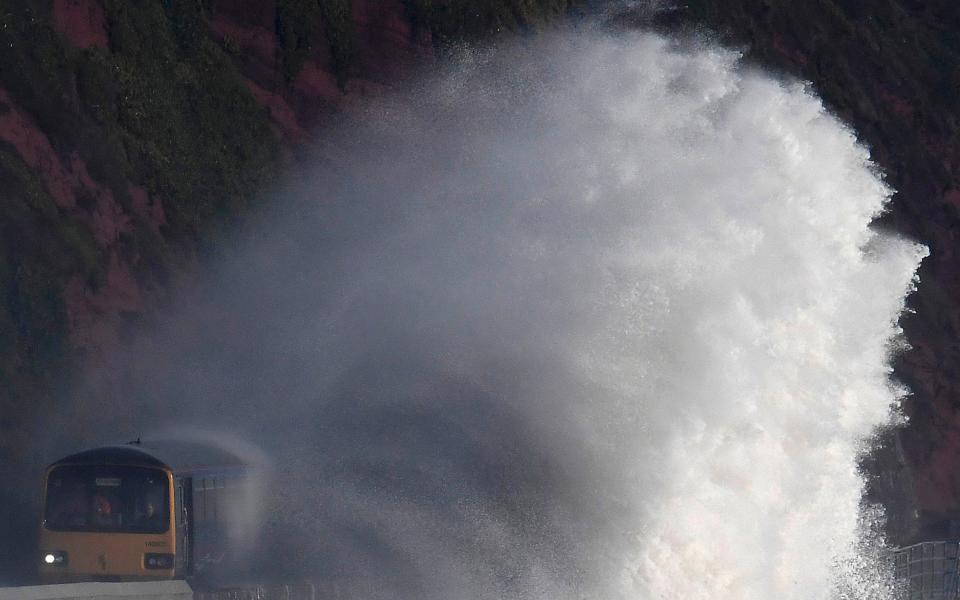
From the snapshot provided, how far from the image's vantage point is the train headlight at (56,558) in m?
18.3

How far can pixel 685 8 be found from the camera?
45.2 metres

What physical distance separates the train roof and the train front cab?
14 mm

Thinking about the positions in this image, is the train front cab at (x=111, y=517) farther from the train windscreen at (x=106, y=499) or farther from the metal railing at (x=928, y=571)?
the metal railing at (x=928, y=571)

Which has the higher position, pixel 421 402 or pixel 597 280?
pixel 597 280

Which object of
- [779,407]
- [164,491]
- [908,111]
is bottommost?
[164,491]

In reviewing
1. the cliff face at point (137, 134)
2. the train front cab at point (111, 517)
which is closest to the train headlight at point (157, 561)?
the train front cab at point (111, 517)

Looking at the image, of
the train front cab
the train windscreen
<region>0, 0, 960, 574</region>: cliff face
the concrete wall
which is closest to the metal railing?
<region>0, 0, 960, 574</region>: cliff face

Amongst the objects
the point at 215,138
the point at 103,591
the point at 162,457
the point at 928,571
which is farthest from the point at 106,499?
the point at 215,138

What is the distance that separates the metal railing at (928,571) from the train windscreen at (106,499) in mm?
15003

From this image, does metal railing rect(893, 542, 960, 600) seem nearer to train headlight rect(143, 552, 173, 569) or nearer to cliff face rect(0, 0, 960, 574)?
cliff face rect(0, 0, 960, 574)

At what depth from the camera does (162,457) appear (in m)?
18.6

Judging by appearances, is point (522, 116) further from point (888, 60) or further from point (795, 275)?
point (888, 60)

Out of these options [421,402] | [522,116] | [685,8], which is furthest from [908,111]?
[421,402]

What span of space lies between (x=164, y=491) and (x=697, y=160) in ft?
35.6
